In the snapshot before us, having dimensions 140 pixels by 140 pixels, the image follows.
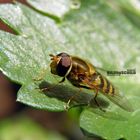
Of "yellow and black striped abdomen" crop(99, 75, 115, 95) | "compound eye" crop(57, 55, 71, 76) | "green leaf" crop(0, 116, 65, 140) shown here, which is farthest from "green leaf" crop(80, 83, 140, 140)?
"green leaf" crop(0, 116, 65, 140)

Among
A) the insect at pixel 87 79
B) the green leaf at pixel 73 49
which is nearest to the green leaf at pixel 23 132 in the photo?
the green leaf at pixel 73 49

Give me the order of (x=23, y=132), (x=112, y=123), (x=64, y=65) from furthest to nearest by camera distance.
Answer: (x=23, y=132), (x=64, y=65), (x=112, y=123)

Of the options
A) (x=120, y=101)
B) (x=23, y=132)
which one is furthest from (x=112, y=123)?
(x=23, y=132)

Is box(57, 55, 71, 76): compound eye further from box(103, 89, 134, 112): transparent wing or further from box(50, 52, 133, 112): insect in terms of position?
box(103, 89, 134, 112): transparent wing

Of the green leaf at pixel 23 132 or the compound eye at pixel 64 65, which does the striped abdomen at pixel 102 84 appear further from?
the green leaf at pixel 23 132

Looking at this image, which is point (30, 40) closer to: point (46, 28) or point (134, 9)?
point (46, 28)

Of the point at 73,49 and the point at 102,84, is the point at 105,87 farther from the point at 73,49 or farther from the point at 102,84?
the point at 73,49

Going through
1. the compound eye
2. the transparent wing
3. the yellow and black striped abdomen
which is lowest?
the transparent wing
